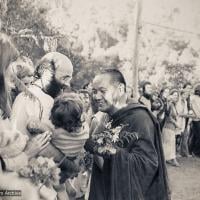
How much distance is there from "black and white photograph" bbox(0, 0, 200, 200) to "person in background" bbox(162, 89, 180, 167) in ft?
0.04

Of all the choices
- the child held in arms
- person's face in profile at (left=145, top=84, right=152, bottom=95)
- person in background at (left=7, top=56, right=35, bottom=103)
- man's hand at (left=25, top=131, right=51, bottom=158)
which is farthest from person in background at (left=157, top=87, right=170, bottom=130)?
person in background at (left=7, top=56, right=35, bottom=103)

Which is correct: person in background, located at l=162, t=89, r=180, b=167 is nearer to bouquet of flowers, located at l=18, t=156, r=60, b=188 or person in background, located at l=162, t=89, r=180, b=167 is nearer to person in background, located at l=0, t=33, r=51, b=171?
bouquet of flowers, located at l=18, t=156, r=60, b=188

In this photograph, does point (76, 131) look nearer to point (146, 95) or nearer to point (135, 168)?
point (135, 168)

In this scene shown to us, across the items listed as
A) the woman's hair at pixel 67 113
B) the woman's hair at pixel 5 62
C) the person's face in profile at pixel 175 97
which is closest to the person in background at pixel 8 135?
the woman's hair at pixel 5 62

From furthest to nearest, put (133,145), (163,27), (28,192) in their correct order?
(163,27)
(133,145)
(28,192)

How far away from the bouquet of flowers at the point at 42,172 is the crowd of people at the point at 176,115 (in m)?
1.37

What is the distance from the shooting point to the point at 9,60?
499 cm

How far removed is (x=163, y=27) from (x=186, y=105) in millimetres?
1024

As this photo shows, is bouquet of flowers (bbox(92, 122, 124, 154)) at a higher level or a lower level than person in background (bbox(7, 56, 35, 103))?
lower

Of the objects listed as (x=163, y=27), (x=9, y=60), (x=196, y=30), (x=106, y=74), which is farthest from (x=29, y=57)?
(x=196, y=30)

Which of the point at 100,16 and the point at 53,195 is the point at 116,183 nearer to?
the point at 53,195

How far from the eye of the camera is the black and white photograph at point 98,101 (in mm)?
4977

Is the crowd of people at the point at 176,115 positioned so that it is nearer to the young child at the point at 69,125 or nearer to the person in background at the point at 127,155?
the person in background at the point at 127,155

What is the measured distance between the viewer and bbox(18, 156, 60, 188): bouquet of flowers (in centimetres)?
492
